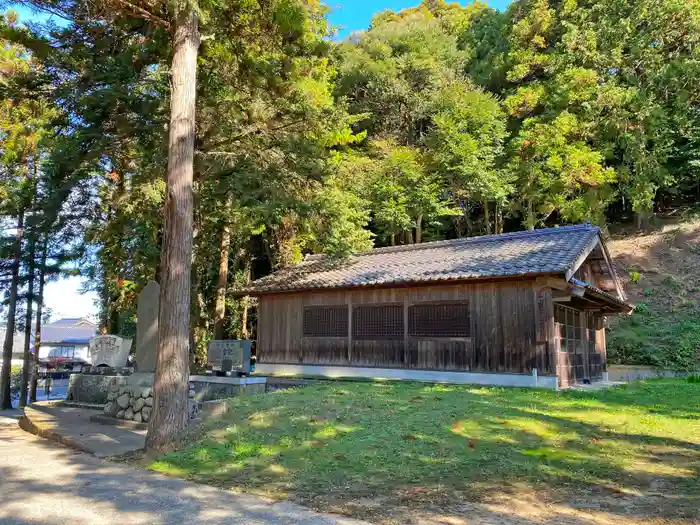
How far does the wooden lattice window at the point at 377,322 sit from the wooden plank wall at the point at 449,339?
170mm

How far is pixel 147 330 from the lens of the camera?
430 inches

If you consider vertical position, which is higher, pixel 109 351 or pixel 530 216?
pixel 530 216

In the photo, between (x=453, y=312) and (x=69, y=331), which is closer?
(x=453, y=312)

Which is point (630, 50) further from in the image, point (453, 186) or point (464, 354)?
point (464, 354)

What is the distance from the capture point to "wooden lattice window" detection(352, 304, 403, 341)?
50.3 ft

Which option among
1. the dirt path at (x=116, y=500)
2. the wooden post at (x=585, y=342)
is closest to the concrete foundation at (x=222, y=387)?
the dirt path at (x=116, y=500)

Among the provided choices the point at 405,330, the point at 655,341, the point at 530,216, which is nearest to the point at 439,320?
the point at 405,330

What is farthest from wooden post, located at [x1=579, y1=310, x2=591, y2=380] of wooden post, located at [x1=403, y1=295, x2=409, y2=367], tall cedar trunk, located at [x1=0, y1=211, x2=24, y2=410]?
tall cedar trunk, located at [x1=0, y1=211, x2=24, y2=410]

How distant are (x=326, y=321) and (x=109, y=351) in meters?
6.49

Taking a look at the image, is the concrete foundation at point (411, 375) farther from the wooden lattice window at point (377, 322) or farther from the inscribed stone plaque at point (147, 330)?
the inscribed stone plaque at point (147, 330)

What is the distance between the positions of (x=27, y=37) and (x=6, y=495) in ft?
25.3

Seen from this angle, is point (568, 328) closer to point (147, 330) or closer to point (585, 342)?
point (585, 342)

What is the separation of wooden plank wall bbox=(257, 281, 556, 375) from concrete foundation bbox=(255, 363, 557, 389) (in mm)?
167

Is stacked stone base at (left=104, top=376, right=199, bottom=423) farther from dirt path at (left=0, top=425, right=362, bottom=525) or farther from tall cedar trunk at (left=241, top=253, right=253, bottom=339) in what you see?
tall cedar trunk at (left=241, top=253, right=253, bottom=339)
